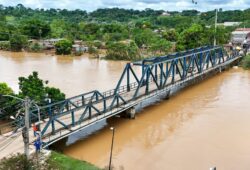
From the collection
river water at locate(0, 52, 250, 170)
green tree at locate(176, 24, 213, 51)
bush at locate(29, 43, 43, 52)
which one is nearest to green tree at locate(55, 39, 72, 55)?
bush at locate(29, 43, 43, 52)

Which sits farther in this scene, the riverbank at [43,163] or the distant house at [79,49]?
the distant house at [79,49]

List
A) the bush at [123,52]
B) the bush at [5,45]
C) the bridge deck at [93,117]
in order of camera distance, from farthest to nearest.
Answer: the bush at [5,45] → the bush at [123,52] → the bridge deck at [93,117]

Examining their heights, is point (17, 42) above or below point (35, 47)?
above

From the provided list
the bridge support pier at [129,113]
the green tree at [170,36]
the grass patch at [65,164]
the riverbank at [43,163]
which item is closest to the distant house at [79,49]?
the green tree at [170,36]

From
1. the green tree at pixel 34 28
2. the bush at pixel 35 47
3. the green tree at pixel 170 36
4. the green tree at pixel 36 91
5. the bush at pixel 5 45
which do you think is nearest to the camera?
the green tree at pixel 36 91

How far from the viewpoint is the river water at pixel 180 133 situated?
18.2 m

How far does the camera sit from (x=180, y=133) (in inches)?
886

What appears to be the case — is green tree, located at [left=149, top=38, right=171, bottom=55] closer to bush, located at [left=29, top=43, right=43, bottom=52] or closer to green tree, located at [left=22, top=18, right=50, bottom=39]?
bush, located at [left=29, top=43, right=43, bottom=52]

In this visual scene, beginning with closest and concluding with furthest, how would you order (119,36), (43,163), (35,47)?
A: (43,163) → (35,47) → (119,36)

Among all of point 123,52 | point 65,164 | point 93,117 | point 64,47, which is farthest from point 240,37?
point 65,164

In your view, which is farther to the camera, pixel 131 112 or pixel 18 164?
pixel 131 112

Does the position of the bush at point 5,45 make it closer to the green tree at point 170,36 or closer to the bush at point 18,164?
the green tree at point 170,36

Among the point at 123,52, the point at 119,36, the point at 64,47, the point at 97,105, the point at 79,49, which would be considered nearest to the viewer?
the point at 97,105

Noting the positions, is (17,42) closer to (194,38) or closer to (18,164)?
(194,38)
